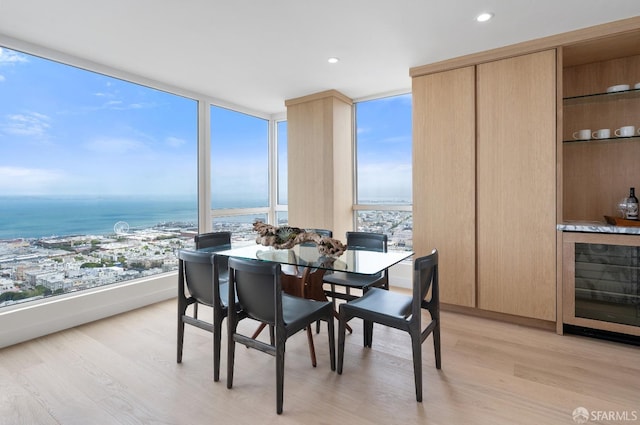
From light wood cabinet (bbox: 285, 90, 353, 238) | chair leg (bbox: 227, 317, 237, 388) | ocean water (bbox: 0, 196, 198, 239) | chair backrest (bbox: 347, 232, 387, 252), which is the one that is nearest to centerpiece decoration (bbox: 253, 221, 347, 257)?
chair backrest (bbox: 347, 232, 387, 252)

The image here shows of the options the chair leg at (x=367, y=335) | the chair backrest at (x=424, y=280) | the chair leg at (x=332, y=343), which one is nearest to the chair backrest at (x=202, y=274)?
the chair leg at (x=332, y=343)

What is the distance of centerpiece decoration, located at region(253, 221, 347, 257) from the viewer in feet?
8.26

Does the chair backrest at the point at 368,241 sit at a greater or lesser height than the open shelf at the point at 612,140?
lesser

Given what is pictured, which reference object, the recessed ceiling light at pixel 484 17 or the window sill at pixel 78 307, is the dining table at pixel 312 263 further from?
the recessed ceiling light at pixel 484 17

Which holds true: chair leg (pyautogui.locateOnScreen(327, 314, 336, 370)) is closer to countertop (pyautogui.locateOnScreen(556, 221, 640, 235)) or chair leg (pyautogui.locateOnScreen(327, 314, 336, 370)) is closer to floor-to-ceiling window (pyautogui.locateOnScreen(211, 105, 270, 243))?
countertop (pyautogui.locateOnScreen(556, 221, 640, 235))

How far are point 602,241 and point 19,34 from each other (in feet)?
16.8

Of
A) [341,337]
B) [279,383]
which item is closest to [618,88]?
[341,337]

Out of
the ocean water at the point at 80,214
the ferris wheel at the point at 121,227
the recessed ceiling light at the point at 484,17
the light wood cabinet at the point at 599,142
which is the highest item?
the recessed ceiling light at the point at 484,17

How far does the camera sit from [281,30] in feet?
8.68

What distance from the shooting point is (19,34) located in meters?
2.65

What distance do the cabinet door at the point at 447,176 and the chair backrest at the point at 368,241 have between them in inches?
22.6

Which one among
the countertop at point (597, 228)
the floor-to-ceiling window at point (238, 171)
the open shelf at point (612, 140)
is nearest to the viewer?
the countertop at point (597, 228)

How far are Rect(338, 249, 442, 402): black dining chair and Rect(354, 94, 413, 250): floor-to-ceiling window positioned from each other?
2.10 metres
